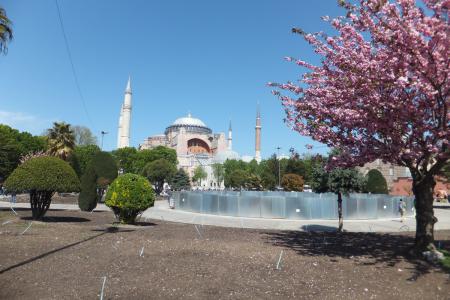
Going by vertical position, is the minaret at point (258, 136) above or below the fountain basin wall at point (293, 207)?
above

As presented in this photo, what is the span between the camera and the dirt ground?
7.39m

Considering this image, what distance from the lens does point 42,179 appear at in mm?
17250

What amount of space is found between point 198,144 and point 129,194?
Result: 473 feet

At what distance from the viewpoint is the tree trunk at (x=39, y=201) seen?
60.0 feet

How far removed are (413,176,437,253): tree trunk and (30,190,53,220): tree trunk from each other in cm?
1567

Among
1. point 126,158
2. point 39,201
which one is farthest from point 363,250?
point 126,158

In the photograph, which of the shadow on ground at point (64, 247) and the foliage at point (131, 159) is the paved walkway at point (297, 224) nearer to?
the shadow on ground at point (64, 247)

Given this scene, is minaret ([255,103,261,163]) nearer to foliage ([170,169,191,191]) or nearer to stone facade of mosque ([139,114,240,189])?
stone facade of mosque ([139,114,240,189])

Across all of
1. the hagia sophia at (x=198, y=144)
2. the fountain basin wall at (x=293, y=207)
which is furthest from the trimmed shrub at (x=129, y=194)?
the hagia sophia at (x=198, y=144)

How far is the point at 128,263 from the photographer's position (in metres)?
9.34

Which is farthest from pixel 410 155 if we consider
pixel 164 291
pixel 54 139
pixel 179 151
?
pixel 179 151

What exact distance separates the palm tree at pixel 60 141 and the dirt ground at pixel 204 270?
28872 millimetres

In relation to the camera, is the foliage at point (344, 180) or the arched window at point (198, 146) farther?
the arched window at point (198, 146)

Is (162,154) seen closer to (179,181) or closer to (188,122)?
(179,181)
